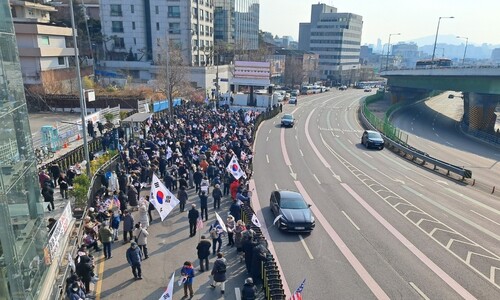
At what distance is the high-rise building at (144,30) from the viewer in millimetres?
74125

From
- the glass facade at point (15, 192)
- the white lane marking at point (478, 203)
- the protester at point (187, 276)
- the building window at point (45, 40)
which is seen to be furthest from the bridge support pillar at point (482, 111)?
the building window at point (45, 40)

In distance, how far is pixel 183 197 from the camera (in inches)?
690

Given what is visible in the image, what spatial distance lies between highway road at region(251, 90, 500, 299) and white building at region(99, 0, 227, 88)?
51.5m

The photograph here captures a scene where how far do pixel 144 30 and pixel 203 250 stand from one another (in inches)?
2867

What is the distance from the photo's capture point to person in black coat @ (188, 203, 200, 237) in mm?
14770

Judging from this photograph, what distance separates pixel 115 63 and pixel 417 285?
74.9m

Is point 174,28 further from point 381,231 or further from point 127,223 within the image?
point 381,231

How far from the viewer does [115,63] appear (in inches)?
2992

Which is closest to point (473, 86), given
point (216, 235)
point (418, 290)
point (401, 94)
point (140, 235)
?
point (401, 94)

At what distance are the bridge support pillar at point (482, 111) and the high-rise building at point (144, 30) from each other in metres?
50.7

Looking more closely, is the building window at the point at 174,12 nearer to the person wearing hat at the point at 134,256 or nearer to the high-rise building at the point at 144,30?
the high-rise building at the point at 144,30

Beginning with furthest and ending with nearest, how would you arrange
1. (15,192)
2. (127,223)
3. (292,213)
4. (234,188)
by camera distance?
1. (234,188)
2. (292,213)
3. (127,223)
4. (15,192)

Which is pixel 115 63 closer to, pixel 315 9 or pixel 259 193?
pixel 259 193

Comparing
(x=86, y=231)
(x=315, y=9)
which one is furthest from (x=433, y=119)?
(x=315, y=9)
